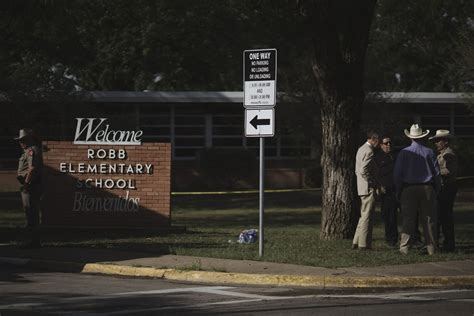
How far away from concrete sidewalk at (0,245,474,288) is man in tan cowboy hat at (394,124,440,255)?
82cm

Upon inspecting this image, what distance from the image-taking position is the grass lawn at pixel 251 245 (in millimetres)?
11922

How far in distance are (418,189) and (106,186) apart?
7.02 meters

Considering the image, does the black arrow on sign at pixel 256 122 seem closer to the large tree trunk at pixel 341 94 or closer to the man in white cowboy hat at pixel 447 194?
the large tree trunk at pixel 341 94

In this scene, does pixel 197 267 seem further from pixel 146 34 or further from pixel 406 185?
pixel 146 34

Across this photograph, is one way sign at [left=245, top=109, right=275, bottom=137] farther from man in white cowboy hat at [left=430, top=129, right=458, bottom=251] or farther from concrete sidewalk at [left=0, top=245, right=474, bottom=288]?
man in white cowboy hat at [left=430, top=129, right=458, bottom=251]

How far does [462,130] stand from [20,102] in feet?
73.1

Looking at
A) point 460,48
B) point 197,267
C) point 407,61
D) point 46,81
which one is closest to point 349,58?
point 197,267

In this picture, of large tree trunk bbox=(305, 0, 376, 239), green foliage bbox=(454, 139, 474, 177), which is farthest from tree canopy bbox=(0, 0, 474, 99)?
large tree trunk bbox=(305, 0, 376, 239)

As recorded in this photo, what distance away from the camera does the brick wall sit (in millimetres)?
16078

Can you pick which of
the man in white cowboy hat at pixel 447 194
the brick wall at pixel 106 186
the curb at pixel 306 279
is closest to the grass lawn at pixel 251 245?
the man in white cowboy hat at pixel 447 194

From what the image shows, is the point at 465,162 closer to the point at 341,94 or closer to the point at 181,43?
the point at 181,43

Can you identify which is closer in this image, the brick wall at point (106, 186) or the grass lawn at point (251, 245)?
the grass lawn at point (251, 245)

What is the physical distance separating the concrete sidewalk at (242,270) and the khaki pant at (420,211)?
76 cm

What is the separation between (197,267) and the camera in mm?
11070
